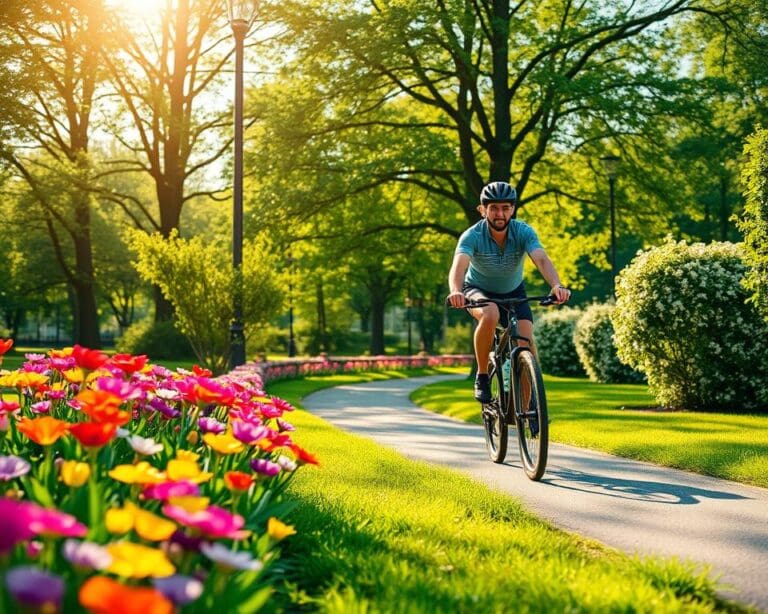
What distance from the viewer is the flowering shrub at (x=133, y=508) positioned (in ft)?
6.04

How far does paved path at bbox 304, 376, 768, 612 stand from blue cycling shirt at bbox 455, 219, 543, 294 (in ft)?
5.42

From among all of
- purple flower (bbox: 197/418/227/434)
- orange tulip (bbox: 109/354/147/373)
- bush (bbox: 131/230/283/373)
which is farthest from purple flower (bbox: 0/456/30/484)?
bush (bbox: 131/230/283/373)

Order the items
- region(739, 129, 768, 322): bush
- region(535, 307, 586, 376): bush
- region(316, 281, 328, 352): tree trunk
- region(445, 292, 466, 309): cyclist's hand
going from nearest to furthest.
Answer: region(445, 292, 466, 309): cyclist's hand
region(739, 129, 768, 322): bush
region(535, 307, 586, 376): bush
region(316, 281, 328, 352): tree trunk

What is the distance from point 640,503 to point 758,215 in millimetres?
5255

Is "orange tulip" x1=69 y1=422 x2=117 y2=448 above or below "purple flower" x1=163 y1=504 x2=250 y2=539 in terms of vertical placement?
above

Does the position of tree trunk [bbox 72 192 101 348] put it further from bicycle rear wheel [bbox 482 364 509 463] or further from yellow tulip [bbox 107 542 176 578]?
yellow tulip [bbox 107 542 176 578]

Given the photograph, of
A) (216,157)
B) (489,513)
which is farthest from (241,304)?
(216,157)

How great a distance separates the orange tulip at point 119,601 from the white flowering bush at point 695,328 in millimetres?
11747

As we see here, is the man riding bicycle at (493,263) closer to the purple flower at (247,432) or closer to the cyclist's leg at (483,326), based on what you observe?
the cyclist's leg at (483,326)

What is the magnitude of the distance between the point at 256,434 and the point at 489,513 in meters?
2.10

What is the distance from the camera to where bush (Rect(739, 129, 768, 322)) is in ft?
30.9

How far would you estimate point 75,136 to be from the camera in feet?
105

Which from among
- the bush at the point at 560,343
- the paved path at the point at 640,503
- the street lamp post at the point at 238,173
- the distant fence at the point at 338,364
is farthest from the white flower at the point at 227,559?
the bush at the point at 560,343

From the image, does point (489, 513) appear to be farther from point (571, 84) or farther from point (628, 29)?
point (628, 29)
